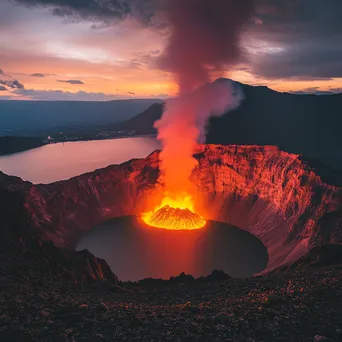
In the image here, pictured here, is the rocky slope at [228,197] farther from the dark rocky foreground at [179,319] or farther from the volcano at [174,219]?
the dark rocky foreground at [179,319]

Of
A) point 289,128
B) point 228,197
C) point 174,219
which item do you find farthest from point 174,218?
point 289,128

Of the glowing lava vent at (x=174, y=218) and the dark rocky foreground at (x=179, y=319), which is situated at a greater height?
the dark rocky foreground at (x=179, y=319)

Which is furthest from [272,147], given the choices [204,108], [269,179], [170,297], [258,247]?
[204,108]

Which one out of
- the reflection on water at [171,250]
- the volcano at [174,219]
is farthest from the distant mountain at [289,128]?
the reflection on water at [171,250]

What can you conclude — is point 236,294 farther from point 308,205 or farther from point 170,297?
point 308,205

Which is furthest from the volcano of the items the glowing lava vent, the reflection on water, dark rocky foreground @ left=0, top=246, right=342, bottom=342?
dark rocky foreground @ left=0, top=246, right=342, bottom=342

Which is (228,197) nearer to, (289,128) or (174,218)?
(174,218)

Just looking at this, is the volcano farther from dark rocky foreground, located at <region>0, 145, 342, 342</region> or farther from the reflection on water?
dark rocky foreground, located at <region>0, 145, 342, 342</region>

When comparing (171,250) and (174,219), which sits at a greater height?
(174,219)
